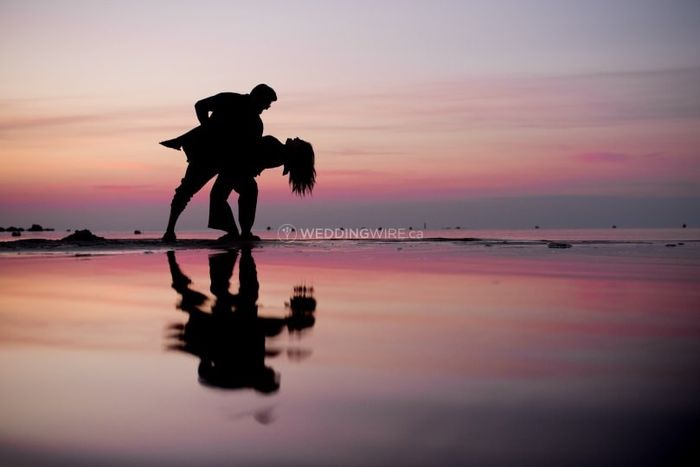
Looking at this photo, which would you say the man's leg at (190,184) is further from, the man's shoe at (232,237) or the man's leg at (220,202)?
the man's shoe at (232,237)

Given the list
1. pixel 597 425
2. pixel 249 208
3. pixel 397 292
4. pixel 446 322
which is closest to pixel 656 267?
pixel 397 292

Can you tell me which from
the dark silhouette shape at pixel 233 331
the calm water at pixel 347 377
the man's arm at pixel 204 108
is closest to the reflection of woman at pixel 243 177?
the man's arm at pixel 204 108

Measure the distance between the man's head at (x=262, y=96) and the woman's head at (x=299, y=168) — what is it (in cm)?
120

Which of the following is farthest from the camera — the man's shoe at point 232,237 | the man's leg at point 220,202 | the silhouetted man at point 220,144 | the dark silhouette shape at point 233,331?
the man's shoe at point 232,237

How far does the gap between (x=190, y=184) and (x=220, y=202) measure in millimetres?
791

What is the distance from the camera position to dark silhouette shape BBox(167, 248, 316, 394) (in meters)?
2.88

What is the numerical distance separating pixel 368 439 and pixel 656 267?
8.72 metres

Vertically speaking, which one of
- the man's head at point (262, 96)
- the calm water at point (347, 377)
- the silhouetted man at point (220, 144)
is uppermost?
the man's head at point (262, 96)

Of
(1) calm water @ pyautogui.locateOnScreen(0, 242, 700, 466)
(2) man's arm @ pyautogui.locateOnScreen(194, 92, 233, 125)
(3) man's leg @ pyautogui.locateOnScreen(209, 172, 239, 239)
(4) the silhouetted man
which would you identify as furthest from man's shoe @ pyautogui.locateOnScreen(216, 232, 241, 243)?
(1) calm water @ pyautogui.locateOnScreen(0, 242, 700, 466)

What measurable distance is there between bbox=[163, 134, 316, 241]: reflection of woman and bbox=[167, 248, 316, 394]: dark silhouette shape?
839cm

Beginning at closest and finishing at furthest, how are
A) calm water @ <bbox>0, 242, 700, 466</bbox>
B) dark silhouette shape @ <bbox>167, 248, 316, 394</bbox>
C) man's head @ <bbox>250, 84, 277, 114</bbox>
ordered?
calm water @ <bbox>0, 242, 700, 466</bbox> → dark silhouette shape @ <bbox>167, 248, 316, 394</bbox> → man's head @ <bbox>250, 84, 277, 114</bbox>

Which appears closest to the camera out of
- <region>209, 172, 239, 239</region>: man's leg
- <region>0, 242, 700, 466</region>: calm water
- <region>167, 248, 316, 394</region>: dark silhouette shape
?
<region>0, 242, 700, 466</region>: calm water

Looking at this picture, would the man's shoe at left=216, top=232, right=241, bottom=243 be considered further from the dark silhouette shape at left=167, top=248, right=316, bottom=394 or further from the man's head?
the dark silhouette shape at left=167, top=248, right=316, bottom=394

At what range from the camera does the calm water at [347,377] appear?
6.68 feet
